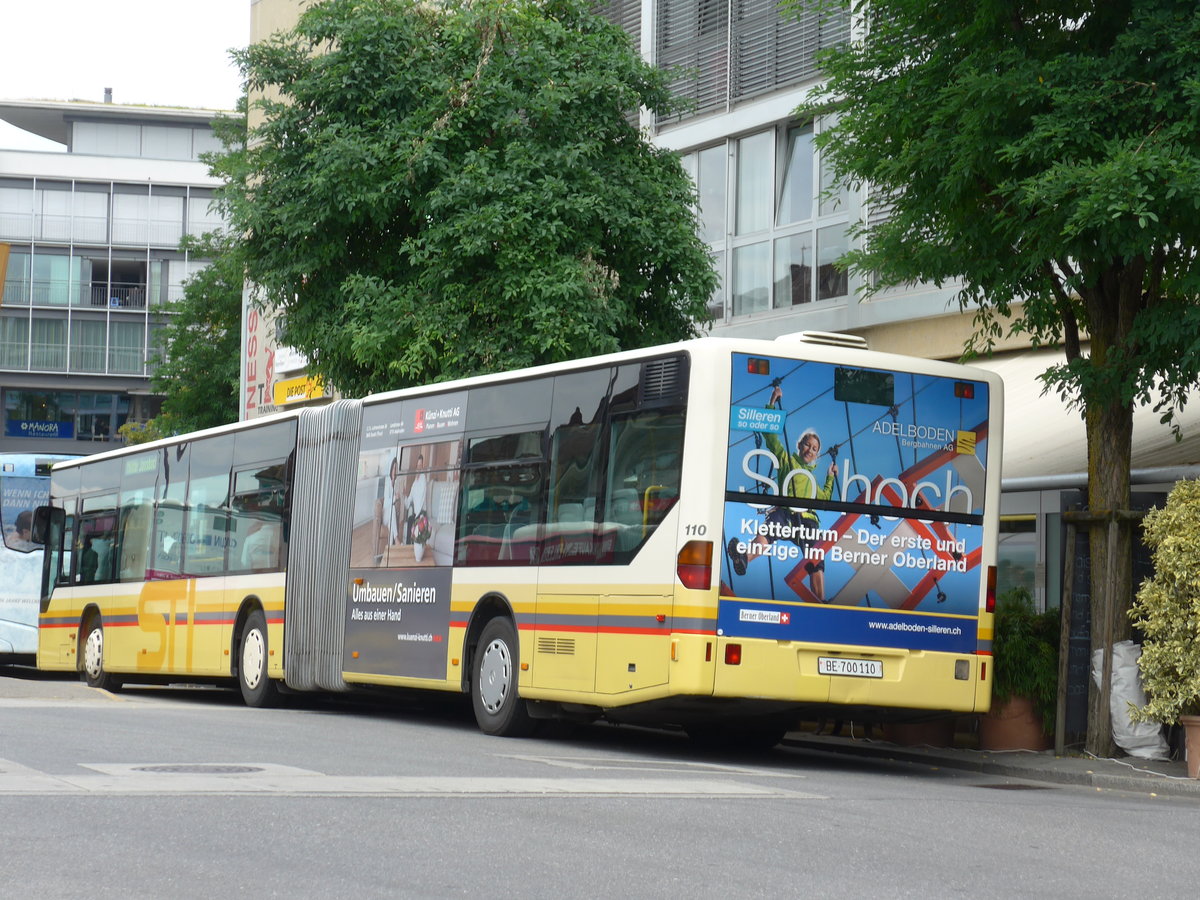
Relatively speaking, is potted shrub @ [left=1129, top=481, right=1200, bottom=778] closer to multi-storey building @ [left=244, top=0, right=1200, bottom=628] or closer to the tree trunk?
the tree trunk

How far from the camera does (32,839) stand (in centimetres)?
741

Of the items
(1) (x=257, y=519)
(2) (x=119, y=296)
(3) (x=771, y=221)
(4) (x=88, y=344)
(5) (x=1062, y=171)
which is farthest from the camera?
(2) (x=119, y=296)

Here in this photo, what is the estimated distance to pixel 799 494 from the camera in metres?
13.2

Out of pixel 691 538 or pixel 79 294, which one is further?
pixel 79 294

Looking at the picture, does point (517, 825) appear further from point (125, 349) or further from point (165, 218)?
point (125, 349)

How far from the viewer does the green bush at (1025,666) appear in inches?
608

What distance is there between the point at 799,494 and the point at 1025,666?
3.51 m

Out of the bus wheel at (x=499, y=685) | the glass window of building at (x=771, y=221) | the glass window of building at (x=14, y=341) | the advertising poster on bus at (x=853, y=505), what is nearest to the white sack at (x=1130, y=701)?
the advertising poster on bus at (x=853, y=505)

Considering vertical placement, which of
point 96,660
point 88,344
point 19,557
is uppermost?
point 88,344

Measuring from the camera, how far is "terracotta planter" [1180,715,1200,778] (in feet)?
44.5

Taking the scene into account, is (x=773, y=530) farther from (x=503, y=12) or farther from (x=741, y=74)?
(x=741, y=74)

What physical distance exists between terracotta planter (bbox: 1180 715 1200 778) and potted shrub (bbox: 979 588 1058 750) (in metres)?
1.85

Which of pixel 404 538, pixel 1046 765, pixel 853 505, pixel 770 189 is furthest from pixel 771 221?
pixel 853 505

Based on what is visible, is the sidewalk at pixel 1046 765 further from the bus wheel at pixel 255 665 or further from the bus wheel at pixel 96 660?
the bus wheel at pixel 96 660
